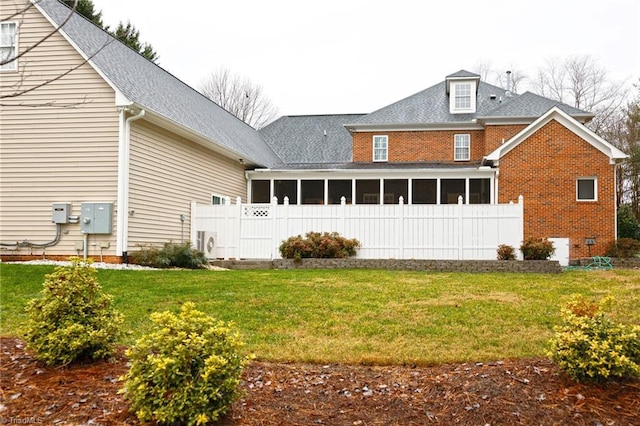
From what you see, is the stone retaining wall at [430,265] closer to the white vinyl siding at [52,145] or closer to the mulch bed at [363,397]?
the white vinyl siding at [52,145]

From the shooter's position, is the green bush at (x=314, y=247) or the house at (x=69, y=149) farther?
the green bush at (x=314, y=247)

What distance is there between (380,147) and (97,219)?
538 inches

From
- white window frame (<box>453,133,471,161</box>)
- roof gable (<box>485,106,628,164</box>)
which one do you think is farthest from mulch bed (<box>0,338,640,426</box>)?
white window frame (<box>453,133,471,161</box>)

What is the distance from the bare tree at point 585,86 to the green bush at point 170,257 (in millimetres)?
26581

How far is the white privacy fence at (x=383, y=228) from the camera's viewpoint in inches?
551

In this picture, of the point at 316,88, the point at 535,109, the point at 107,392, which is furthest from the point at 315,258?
the point at 316,88

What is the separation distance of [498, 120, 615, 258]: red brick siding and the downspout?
12471mm

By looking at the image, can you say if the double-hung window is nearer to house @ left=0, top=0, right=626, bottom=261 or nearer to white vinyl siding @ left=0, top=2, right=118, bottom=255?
house @ left=0, top=0, right=626, bottom=261

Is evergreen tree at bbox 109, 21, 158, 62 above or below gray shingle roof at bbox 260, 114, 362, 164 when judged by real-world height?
above

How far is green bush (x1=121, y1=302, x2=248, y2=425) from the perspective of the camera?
3250mm

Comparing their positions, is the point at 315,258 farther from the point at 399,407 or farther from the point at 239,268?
the point at 399,407

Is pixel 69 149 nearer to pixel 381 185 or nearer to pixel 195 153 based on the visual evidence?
pixel 195 153

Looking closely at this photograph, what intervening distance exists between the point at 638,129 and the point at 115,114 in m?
27.7

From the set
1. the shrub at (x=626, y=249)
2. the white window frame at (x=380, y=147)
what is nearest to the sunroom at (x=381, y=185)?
the white window frame at (x=380, y=147)
